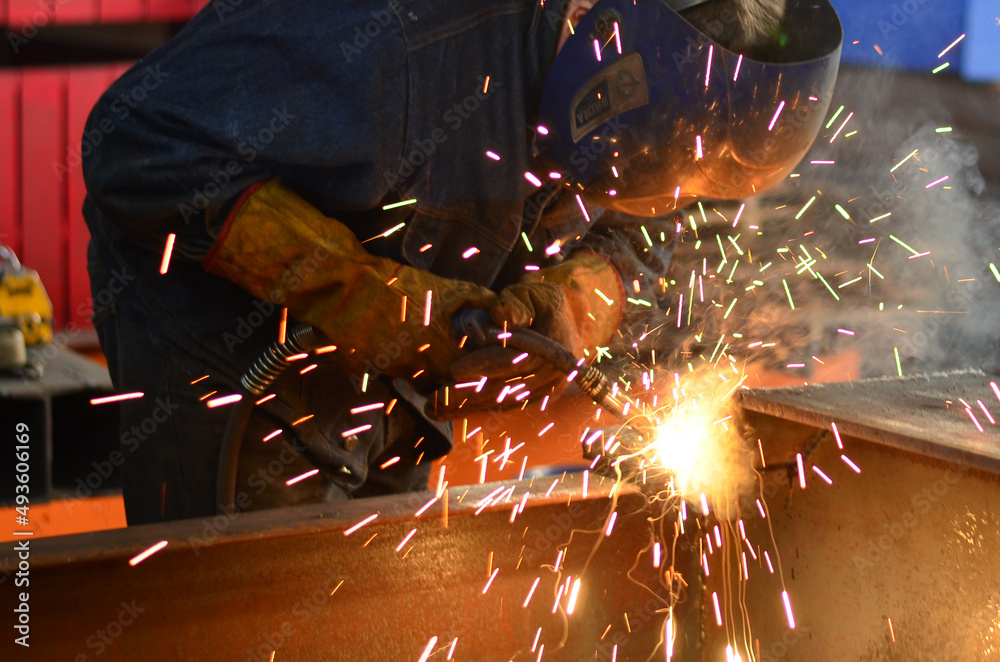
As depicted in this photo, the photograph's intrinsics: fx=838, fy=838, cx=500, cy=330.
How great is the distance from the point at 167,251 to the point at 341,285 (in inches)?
13.4

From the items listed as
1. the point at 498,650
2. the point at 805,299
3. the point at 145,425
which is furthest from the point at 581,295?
the point at 805,299

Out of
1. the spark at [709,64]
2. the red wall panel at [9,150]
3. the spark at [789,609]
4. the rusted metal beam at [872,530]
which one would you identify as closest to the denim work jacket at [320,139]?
the spark at [709,64]

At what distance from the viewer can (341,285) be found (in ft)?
4.99

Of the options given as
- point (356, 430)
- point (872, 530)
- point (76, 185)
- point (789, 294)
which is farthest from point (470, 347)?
point (76, 185)

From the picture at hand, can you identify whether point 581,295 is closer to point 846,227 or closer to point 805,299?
point 805,299

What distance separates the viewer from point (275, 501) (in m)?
1.73

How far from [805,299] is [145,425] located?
6.90ft

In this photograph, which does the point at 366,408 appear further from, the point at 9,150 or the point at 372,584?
the point at 9,150

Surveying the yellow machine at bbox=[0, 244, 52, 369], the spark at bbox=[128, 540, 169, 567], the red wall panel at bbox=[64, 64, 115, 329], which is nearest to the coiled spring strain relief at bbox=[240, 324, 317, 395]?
the spark at bbox=[128, 540, 169, 567]

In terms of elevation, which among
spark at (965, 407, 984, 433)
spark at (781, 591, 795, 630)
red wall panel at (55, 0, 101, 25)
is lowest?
spark at (781, 591, 795, 630)

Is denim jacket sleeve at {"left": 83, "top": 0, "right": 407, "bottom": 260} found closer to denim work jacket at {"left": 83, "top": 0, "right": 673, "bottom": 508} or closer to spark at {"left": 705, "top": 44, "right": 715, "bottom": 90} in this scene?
denim work jacket at {"left": 83, "top": 0, "right": 673, "bottom": 508}

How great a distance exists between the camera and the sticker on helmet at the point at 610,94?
1.43 m

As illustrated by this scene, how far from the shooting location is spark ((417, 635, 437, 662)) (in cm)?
146

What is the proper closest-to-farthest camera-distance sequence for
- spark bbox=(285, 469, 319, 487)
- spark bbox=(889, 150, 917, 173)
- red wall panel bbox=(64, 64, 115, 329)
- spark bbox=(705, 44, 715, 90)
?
spark bbox=(705, 44, 715, 90), spark bbox=(285, 469, 319, 487), spark bbox=(889, 150, 917, 173), red wall panel bbox=(64, 64, 115, 329)
